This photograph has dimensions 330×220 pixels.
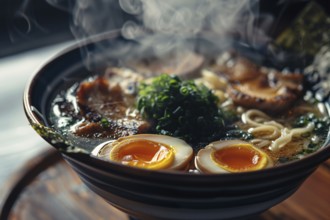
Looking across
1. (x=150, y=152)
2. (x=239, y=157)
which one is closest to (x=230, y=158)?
(x=239, y=157)

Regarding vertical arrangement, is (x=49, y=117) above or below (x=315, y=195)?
above

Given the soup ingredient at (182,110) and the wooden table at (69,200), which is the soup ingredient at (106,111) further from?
the wooden table at (69,200)

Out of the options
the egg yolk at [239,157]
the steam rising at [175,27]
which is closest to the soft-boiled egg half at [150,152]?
the egg yolk at [239,157]

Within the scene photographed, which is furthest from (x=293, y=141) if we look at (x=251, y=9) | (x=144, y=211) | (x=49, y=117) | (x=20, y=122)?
(x=20, y=122)

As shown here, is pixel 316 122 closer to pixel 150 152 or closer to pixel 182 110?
pixel 182 110

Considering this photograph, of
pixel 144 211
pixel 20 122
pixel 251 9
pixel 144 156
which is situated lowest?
pixel 20 122

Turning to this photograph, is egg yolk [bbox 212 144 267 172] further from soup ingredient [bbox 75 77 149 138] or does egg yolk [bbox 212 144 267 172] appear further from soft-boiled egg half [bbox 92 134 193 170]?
soup ingredient [bbox 75 77 149 138]

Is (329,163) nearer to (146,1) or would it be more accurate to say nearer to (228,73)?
(228,73)
